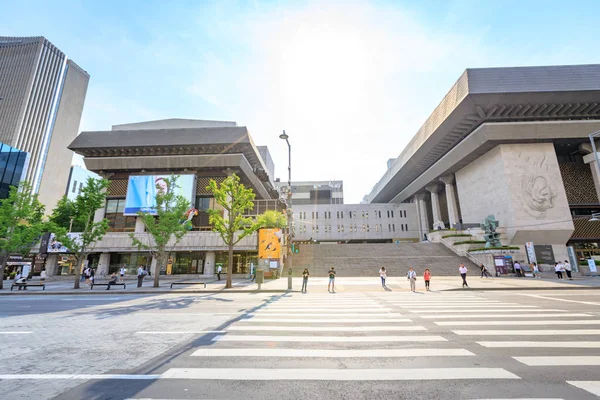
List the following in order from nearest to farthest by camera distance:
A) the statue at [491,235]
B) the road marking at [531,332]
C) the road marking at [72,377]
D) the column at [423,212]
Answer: the road marking at [72,377] → the road marking at [531,332] → the statue at [491,235] → the column at [423,212]

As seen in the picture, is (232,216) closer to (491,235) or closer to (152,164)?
(152,164)

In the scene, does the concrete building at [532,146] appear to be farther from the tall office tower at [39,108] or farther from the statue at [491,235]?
the tall office tower at [39,108]

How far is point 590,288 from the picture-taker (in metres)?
17.8

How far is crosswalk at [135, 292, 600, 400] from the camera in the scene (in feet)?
14.9

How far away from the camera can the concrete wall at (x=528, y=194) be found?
34344 mm

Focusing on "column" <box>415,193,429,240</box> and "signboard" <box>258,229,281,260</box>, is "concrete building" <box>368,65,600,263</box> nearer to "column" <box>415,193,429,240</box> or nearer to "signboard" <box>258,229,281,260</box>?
"column" <box>415,193,429,240</box>

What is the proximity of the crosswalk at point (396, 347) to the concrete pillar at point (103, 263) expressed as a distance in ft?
113

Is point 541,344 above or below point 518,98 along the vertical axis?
below

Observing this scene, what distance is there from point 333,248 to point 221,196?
2215 cm

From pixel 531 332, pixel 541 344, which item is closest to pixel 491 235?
pixel 531 332

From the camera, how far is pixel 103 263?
3441 centimetres

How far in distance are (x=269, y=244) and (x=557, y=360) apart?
2667cm

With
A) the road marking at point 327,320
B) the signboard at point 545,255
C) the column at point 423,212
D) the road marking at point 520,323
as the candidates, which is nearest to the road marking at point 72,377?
the road marking at point 327,320

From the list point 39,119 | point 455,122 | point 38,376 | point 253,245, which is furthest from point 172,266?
point 39,119
